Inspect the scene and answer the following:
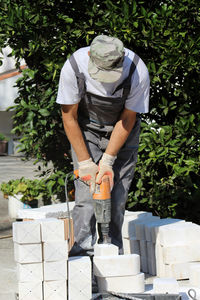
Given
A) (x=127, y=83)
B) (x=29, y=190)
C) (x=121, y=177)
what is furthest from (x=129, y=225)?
(x=29, y=190)

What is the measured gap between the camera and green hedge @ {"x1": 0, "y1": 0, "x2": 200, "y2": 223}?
6.19 meters

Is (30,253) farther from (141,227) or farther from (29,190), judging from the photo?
(29,190)

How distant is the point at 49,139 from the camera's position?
6.99 meters

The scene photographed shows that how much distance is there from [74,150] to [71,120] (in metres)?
0.26

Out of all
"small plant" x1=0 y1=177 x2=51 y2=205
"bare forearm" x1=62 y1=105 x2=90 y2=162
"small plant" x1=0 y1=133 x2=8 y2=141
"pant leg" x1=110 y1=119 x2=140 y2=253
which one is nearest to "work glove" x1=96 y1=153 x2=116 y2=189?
"bare forearm" x1=62 y1=105 x2=90 y2=162

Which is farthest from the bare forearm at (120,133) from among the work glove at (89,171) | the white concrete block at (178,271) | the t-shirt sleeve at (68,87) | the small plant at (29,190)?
the small plant at (29,190)

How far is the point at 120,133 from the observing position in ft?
15.0

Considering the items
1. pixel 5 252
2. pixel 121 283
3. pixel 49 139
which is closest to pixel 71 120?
pixel 121 283

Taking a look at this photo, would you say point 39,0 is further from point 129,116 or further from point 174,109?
point 129,116

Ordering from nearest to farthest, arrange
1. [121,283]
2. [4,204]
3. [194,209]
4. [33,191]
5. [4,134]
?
[121,283]
[194,209]
[33,191]
[4,204]
[4,134]

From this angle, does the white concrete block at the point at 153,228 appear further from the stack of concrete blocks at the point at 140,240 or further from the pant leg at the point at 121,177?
the pant leg at the point at 121,177

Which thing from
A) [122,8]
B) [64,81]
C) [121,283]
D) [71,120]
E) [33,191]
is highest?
[122,8]

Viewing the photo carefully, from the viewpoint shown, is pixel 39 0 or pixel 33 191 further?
pixel 33 191

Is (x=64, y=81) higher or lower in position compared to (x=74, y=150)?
higher
